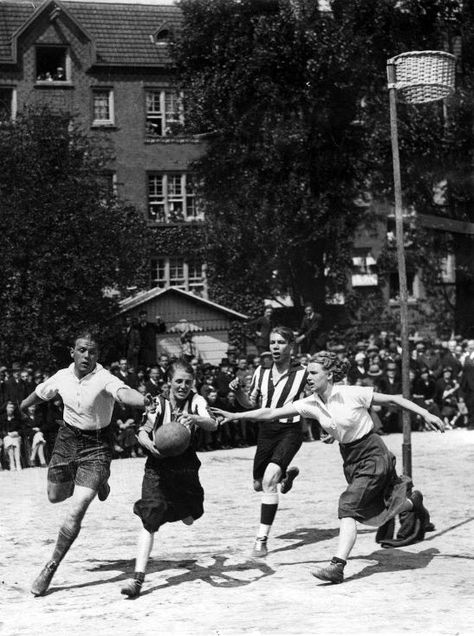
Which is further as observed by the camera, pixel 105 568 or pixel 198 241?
pixel 198 241

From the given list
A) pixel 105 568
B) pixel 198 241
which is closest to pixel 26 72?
pixel 198 241

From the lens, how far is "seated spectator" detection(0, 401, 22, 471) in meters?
19.4

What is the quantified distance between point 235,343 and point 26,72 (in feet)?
40.6

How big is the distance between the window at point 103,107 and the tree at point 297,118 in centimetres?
654

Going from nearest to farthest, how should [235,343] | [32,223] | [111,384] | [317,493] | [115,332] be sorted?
[111,384]
[317,493]
[32,223]
[115,332]
[235,343]

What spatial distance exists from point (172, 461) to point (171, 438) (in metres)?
0.43

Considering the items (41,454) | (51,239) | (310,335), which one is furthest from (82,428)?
(310,335)

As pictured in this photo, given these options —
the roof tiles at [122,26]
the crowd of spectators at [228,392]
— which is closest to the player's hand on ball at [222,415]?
the crowd of spectators at [228,392]

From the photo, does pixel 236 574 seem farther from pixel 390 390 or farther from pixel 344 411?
pixel 390 390

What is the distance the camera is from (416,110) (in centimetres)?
3672

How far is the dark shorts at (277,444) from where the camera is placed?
454 inches

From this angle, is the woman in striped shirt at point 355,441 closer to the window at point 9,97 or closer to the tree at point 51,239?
the tree at point 51,239

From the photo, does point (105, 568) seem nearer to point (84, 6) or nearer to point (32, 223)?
point (32, 223)

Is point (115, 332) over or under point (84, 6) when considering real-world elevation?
under
